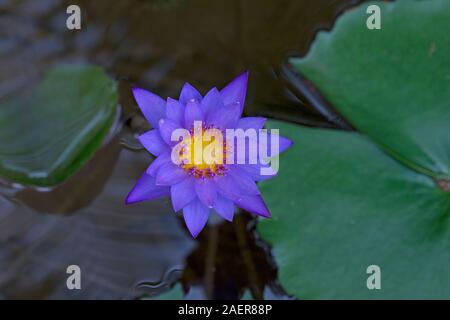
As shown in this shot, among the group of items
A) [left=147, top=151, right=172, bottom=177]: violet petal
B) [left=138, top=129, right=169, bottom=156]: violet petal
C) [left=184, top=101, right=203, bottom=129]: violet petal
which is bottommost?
[left=147, top=151, right=172, bottom=177]: violet petal

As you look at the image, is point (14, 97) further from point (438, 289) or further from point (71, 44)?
point (438, 289)

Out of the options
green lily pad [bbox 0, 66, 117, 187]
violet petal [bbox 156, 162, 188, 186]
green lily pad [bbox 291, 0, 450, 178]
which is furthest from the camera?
green lily pad [bbox 0, 66, 117, 187]

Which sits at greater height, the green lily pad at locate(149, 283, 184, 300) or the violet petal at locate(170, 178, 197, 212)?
the violet petal at locate(170, 178, 197, 212)

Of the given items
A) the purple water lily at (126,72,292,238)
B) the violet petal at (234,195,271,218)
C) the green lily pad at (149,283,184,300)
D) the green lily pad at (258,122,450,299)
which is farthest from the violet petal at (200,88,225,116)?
the green lily pad at (149,283,184,300)

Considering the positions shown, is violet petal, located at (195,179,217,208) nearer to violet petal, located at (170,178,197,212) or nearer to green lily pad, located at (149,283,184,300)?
violet petal, located at (170,178,197,212)

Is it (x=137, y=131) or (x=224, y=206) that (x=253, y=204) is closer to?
(x=224, y=206)
